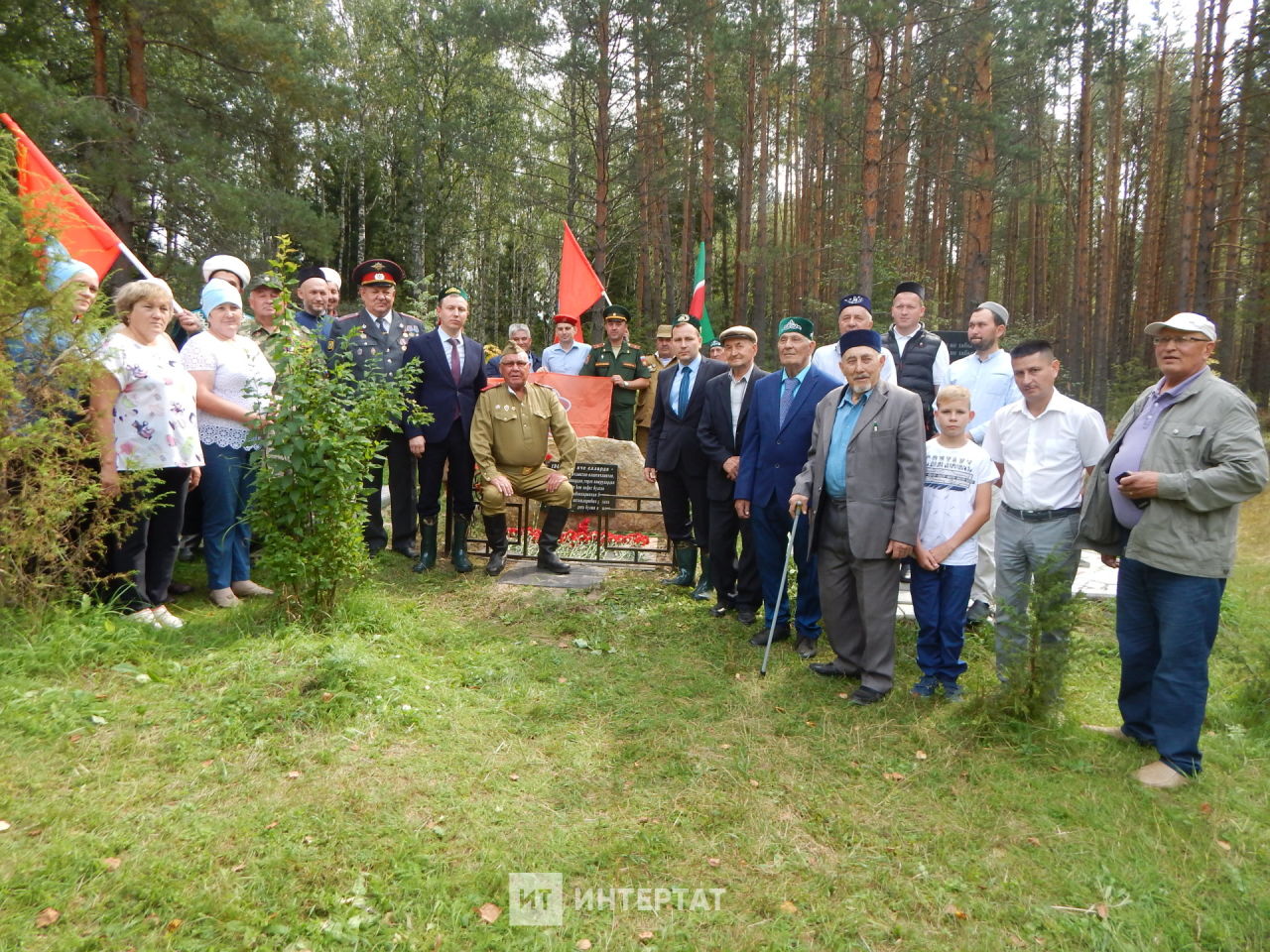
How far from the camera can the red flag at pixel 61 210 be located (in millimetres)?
3842

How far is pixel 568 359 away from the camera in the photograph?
8914 mm

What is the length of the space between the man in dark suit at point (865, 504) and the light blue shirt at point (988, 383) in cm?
157

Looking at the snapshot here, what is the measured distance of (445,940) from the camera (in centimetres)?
227

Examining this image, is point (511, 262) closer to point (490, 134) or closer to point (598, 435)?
point (490, 134)

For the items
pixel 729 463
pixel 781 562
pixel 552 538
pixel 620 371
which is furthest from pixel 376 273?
pixel 781 562

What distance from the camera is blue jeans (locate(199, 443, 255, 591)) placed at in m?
4.79

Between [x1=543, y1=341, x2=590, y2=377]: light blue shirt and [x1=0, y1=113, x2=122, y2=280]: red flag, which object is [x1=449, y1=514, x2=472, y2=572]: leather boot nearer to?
[x1=0, y1=113, x2=122, y2=280]: red flag

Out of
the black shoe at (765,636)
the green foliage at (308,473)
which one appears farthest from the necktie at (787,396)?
the green foliage at (308,473)

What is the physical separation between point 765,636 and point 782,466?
106 cm

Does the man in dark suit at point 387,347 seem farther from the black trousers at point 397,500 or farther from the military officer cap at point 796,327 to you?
the military officer cap at point 796,327

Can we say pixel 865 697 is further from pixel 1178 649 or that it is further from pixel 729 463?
pixel 729 463

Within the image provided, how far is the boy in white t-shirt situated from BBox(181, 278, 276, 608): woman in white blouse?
376cm

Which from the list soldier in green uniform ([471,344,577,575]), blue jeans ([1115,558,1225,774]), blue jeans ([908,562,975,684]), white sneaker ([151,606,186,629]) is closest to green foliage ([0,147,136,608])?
white sneaker ([151,606,186,629])

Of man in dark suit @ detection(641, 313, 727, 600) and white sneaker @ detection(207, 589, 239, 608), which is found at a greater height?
man in dark suit @ detection(641, 313, 727, 600)
